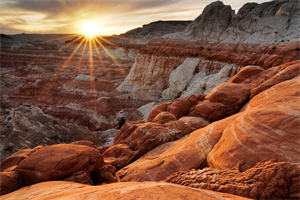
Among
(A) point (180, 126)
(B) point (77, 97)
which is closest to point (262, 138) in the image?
(A) point (180, 126)

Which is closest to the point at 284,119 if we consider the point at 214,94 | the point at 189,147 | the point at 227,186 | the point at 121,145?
the point at 227,186

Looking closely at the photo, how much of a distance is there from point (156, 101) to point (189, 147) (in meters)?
23.2

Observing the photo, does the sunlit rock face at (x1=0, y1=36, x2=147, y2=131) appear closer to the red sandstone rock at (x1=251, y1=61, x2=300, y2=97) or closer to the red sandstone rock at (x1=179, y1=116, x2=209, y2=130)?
the red sandstone rock at (x1=179, y1=116, x2=209, y2=130)

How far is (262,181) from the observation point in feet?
17.0

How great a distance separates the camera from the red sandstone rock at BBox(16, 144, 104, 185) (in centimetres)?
809

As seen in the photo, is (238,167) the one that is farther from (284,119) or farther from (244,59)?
(244,59)

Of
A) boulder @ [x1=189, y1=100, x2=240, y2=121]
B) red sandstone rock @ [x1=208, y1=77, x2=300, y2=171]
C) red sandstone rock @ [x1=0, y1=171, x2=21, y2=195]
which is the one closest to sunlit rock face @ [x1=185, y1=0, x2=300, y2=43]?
boulder @ [x1=189, y1=100, x2=240, y2=121]

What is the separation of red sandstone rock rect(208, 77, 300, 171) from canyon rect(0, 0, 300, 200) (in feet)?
0.11

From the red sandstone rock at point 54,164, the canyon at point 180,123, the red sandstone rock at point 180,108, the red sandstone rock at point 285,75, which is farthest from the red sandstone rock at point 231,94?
the red sandstone rock at point 54,164

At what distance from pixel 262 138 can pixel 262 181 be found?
65.2 inches

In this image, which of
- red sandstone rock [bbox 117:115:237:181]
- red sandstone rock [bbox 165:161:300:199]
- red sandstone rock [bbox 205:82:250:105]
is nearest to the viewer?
red sandstone rock [bbox 165:161:300:199]

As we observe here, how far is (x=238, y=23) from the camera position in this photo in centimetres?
3347

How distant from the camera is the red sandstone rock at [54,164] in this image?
8086 mm

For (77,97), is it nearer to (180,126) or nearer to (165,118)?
(165,118)
